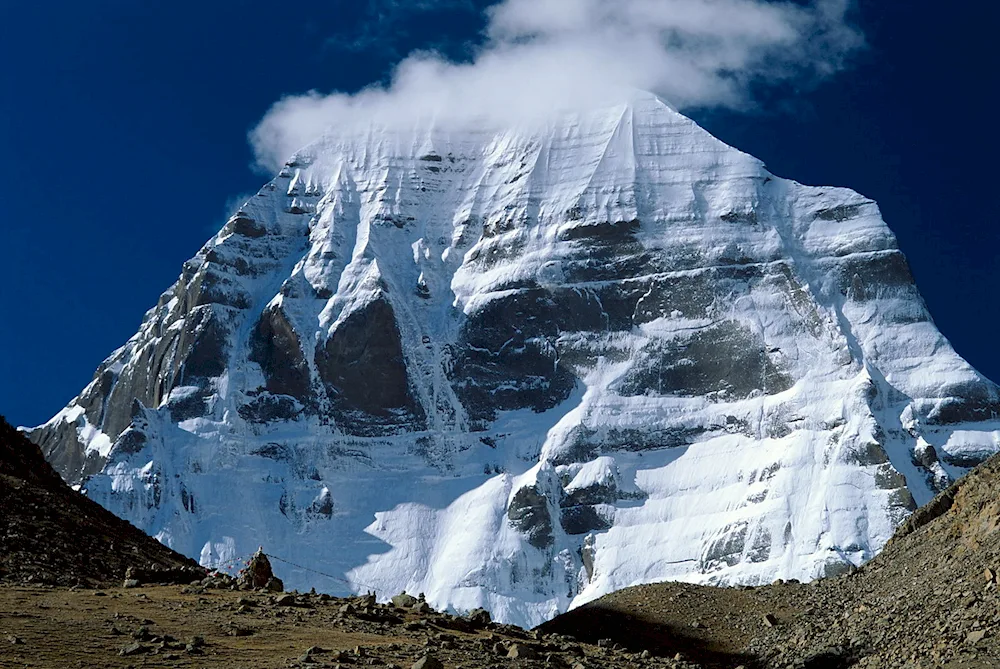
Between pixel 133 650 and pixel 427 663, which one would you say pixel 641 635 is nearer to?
pixel 427 663

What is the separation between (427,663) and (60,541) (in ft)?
44.5

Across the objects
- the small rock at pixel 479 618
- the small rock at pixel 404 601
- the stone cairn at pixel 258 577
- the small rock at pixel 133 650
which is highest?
the stone cairn at pixel 258 577

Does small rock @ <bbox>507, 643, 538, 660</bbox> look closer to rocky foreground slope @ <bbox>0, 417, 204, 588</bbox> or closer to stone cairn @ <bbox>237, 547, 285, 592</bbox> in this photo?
stone cairn @ <bbox>237, 547, 285, 592</bbox>

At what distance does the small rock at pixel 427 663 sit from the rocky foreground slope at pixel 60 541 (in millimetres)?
10538

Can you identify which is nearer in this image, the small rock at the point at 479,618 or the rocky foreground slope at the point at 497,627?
the rocky foreground slope at the point at 497,627

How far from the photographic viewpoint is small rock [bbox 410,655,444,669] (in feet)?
97.0

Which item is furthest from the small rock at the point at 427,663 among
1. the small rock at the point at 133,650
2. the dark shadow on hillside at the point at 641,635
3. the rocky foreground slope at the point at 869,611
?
the dark shadow on hillside at the point at 641,635

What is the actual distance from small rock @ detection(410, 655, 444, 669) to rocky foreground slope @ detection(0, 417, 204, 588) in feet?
34.6

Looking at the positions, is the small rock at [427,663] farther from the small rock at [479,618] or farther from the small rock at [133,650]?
the small rock at [479,618]

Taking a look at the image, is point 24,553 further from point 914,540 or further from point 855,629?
point 914,540

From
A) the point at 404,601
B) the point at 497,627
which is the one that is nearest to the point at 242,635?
the point at 497,627

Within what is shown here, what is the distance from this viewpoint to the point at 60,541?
39938mm

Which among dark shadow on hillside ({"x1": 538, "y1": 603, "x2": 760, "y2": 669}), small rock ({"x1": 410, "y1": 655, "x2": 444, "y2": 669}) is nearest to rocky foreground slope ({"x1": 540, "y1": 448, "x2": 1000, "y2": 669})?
dark shadow on hillside ({"x1": 538, "y1": 603, "x2": 760, "y2": 669})

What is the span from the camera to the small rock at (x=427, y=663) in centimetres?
2958
